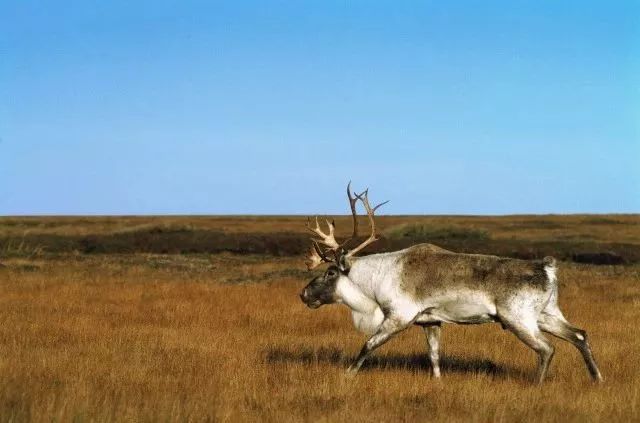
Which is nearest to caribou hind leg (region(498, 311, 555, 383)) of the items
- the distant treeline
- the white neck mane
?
the white neck mane

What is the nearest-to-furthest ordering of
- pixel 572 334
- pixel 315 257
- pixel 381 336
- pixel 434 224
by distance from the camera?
pixel 572 334 → pixel 381 336 → pixel 315 257 → pixel 434 224

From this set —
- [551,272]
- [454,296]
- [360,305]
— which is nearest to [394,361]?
[360,305]

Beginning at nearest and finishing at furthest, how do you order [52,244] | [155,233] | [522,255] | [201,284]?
[201,284] → [522,255] → [52,244] → [155,233]

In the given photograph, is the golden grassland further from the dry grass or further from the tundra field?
the dry grass

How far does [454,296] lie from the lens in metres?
9.08

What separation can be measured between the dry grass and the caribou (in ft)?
1.72

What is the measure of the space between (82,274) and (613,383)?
1850cm

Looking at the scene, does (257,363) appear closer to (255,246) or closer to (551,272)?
(551,272)

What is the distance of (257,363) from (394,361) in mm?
1951

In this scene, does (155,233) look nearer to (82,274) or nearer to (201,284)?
(82,274)

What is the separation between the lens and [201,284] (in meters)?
21.2

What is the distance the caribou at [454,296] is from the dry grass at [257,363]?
0.52 meters

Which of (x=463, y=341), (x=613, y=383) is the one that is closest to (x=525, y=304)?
(x=613, y=383)

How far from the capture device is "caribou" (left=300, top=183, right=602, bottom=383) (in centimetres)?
884
